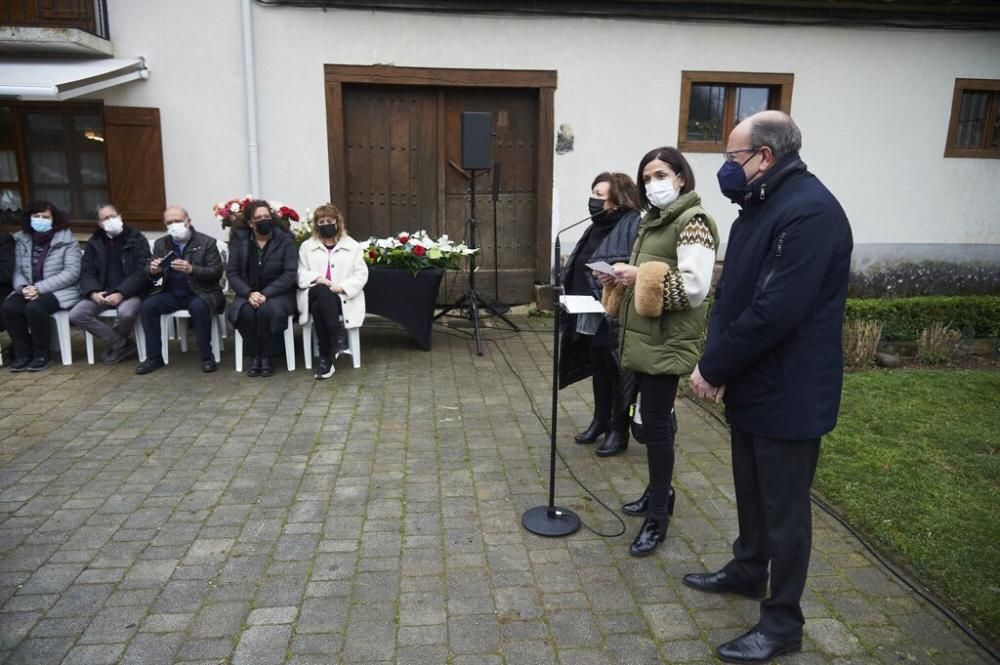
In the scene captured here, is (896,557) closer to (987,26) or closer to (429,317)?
(429,317)

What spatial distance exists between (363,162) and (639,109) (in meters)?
Result: 3.28

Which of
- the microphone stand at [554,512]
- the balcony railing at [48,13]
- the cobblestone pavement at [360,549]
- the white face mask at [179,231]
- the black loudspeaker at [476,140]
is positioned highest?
the balcony railing at [48,13]

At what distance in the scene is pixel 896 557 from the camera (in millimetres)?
3178

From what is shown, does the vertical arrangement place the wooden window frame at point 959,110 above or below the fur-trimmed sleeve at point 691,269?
above

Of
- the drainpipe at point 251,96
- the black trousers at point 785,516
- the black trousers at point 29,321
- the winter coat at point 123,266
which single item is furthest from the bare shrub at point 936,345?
the black trousers at point 29,321

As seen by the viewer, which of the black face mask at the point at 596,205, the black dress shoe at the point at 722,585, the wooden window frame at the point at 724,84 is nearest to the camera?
the black dress shoe at the point at 722,585

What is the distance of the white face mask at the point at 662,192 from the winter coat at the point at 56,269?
17.7 feet

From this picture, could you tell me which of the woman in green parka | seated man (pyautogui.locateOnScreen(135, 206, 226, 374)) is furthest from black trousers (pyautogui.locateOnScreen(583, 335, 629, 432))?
seated man (pyautogui.locateOnScreen(135, 206, 226, 374))

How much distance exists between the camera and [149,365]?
5992 mm

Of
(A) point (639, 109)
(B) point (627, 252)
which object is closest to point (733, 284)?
(B) point (627, 252)

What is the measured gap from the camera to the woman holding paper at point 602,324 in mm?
3793

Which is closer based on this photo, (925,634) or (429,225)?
(925,634)

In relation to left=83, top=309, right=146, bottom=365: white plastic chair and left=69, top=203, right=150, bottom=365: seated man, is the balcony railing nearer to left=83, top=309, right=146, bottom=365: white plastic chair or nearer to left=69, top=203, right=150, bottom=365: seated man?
left=69, top=203, right=150, bottom=365: seated man

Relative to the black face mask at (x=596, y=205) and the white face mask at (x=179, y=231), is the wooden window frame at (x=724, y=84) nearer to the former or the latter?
the black face mask at (x=596, y=205)
